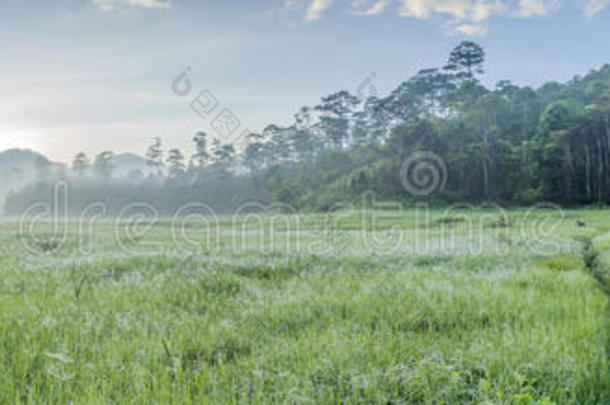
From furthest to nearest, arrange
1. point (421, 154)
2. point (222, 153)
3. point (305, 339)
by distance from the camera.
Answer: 1. point (222, 153)
2. point (421, 154)
3. point (305, 339)

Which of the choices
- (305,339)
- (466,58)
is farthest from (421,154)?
(305,339)

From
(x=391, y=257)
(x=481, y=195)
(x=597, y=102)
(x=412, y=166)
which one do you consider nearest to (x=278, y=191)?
(x=412, y=166)

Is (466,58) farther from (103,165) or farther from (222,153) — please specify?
(103,165)

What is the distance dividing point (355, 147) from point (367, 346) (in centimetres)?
7844

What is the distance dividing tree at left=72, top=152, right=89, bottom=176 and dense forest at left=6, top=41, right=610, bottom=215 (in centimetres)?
34

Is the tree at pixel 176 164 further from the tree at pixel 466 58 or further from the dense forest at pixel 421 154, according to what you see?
the tree at pixel 466 58

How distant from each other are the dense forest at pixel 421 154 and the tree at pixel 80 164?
34 centimetres

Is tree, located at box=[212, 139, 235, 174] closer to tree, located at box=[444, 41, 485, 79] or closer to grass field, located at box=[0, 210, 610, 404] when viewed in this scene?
tree, located at box=[444, 41, 485, 79]

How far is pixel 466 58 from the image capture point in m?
73.2

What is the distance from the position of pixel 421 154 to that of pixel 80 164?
3742 inches

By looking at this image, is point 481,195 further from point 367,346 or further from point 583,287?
point 367,346

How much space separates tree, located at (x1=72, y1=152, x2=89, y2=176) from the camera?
10669 cm

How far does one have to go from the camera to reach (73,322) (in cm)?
514

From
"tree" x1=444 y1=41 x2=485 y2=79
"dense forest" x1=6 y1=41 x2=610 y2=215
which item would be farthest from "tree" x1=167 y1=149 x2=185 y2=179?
"tree" x1=444 y1=41 x2=485 y2=79
